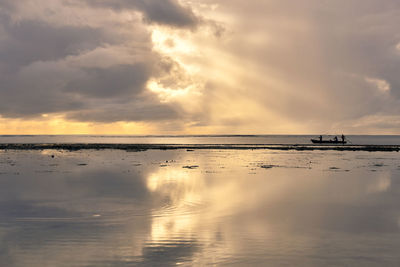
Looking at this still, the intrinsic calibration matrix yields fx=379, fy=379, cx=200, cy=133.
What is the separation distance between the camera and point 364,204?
21609 millimetres

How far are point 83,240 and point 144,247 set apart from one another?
240cm

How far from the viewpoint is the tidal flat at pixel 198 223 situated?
39.1 ft

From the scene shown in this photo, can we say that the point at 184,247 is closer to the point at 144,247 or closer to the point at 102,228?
the point at 144,247

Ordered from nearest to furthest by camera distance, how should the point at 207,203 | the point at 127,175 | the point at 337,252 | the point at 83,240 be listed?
the point at 337,252 → the point at 83,240 → the point at 207,203 → the point at 127,175

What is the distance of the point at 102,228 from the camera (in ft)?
50.5

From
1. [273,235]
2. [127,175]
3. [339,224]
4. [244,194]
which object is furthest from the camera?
[127,175]

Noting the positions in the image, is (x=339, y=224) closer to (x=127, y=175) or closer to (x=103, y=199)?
(x=103, y=199)

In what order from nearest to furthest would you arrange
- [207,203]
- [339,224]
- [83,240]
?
1. [83,240]
2. [339,224]
3. [207,203]

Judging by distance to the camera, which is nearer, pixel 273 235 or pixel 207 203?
pixel 273 235

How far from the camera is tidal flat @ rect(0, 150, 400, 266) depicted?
11.9 m

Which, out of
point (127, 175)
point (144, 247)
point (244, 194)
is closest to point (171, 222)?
point (144, 247)

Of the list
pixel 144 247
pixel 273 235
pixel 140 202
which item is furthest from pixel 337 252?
pixel 140 202

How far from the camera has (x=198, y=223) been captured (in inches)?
Result: 642

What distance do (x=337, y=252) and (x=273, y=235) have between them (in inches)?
107
